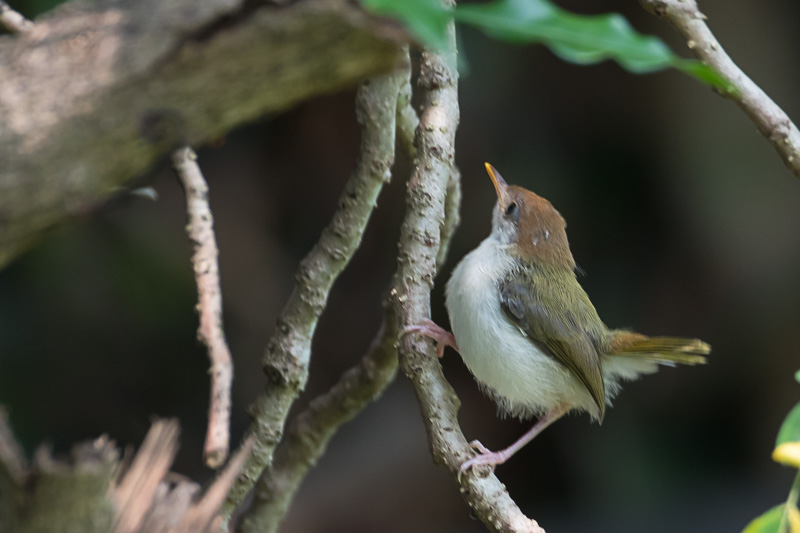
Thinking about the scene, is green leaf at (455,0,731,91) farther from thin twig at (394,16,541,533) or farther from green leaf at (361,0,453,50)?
thin twig at (394,16,541,533)

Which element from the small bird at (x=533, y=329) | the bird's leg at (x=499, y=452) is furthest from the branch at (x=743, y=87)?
the bird's leg at (x=499, y=452)

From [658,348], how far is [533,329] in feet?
1.77

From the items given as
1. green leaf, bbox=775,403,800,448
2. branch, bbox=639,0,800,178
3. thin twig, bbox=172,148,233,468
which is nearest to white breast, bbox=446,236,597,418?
thin twig, bbox=172,148,233,468

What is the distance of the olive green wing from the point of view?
2471 mm

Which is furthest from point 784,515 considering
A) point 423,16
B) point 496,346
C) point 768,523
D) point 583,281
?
point 583,281

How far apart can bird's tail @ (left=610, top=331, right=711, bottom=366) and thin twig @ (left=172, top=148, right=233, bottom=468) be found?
1.44 m

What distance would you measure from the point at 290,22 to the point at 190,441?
4246mm

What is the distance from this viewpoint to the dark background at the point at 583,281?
4.69 meters

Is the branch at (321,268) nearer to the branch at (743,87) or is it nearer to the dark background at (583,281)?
the branch at (743,87)

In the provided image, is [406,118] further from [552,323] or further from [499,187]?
[552,323]

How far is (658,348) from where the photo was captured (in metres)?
2.67

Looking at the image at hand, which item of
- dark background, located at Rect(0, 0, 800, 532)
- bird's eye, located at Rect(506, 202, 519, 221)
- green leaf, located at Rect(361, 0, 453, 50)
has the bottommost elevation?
dark background, located at Rect(0, 0, 800, 532)

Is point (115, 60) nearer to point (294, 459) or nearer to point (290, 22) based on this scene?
point (290, 22)

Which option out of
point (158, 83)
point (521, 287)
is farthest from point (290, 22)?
point (521, 287)
